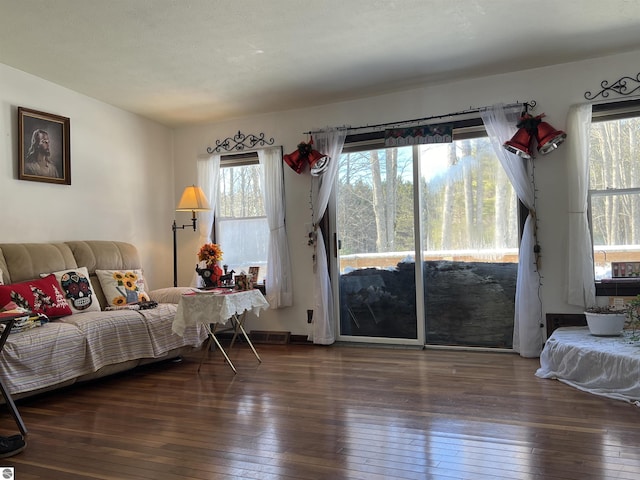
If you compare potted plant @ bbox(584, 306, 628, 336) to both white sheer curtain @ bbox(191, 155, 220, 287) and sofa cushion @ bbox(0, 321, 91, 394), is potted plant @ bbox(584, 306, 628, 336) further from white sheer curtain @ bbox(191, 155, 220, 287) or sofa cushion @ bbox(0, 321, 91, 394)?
white sheer curtain @ bbox(191, 155, 220, 287)

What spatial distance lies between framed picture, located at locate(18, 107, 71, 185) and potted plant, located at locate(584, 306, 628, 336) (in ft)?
15.9

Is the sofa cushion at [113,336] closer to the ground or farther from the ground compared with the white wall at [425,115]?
closer to the ground

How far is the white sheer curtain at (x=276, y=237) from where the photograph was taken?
5.43m

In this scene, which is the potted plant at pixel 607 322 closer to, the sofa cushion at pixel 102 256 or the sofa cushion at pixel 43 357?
the sofa cushion at pixel 43 357

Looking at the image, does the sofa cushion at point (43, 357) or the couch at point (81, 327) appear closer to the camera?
the sofa cushion at point (43, 357)

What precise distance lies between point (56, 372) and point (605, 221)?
4613 millimetres

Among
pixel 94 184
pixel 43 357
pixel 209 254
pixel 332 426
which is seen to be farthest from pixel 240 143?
pixel 332 426

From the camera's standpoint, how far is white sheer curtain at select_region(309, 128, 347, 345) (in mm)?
5211

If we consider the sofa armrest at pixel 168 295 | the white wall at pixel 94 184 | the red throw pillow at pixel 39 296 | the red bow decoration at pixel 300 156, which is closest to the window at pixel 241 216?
the red bow decoration at pixel 300 156

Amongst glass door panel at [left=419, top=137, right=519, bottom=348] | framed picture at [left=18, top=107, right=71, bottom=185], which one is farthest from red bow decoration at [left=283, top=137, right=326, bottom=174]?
framed picture at [left=18, top=107, right=71, bottom=185]

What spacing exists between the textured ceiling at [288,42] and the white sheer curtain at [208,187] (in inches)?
37.8

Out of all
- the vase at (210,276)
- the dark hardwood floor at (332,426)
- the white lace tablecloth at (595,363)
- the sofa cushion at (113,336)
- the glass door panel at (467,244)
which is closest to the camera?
the dark hardwood floor at (332,426)

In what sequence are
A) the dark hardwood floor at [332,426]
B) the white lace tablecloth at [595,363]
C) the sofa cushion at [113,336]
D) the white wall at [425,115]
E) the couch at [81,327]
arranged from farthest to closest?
the white wall at [425,115] → the sofa cushion at [113,336] → the couch at [81,327] → the white lace tablecloth at [595,363] → the dark hardwood floor at [332,426]

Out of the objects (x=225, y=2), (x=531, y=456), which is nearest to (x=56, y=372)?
(x=225, y=2)
